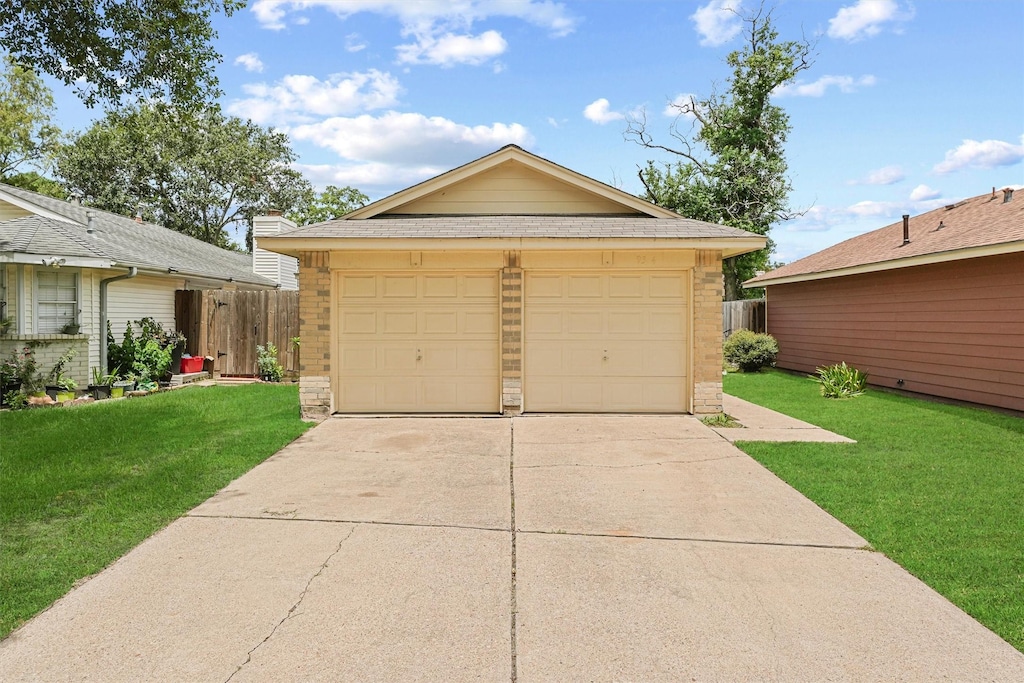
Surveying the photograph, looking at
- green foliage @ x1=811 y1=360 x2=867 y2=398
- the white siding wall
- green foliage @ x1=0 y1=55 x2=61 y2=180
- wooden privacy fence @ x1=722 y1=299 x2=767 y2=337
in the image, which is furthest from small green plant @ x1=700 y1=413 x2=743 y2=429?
green foliage @ x1=0 y1=55 x2=61 y2=180

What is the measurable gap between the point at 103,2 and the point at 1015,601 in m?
13.8

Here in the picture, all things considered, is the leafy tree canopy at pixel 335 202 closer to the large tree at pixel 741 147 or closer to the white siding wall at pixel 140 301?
the large tree at pixel 741 147

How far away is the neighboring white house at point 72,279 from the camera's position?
1093cm

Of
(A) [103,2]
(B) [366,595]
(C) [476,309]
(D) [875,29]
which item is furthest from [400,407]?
(D) [875,29]

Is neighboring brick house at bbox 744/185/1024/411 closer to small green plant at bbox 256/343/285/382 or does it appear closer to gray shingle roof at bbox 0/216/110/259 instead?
small green plant at bbox 256/343/285/382

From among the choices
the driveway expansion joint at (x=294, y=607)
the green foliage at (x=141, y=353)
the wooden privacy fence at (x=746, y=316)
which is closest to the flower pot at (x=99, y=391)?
the green foliage at (x=141, y=353)

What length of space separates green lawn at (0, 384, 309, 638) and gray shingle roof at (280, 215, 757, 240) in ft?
9.90

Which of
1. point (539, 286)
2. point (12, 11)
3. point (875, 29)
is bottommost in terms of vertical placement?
point (539, 286)

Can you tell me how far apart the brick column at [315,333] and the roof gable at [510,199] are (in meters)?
1.43

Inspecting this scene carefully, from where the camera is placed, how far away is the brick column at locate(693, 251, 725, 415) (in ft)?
29.8

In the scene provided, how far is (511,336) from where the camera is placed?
9.21 m

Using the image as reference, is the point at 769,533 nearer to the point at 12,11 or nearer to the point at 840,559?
the point at 840,559

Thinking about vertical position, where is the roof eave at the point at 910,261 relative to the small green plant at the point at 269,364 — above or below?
above

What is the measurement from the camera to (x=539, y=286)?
368 inches
